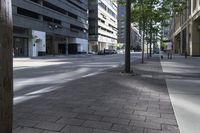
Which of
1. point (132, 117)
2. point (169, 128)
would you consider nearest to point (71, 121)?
point (132, 117)

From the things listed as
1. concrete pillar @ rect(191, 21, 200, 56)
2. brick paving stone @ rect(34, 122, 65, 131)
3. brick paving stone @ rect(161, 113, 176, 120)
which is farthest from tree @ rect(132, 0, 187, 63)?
concrete pillar @ rect(191, 21, 200, 56)

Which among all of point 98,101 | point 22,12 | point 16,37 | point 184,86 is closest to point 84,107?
point 98,101

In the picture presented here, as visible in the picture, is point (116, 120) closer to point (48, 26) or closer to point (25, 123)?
point (25, 123)

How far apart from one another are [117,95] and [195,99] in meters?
2.05

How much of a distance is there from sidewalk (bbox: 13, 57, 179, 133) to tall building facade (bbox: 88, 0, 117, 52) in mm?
83775

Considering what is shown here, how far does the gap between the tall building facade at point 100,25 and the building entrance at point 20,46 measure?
4301 cm

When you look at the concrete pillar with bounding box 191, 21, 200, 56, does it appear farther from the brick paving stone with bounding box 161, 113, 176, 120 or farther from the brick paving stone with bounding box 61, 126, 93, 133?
the brick paving stone with bounding box 61, 126, 93, 133

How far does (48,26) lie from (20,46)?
1088 cm

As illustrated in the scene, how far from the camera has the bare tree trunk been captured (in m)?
2.84

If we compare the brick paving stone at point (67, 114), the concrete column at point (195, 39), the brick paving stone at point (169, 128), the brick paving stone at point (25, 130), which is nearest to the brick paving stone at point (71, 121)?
the brick paving stone at point (67, 114)

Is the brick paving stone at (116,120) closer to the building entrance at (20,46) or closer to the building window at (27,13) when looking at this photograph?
the building entrance at (20,46)

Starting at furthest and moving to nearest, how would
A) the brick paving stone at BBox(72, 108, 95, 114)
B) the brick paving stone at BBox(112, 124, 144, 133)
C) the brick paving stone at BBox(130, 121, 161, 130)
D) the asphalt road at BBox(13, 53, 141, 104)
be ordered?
the asphalt road at BBox(13, 53, 141, 104) → the brick paving stone at BBox(72, 108, 95, 114) → the brick paving stone at BBox(130, 121, 161, 130) → the brick paving stone at BBox(112, 124, 144, 133)

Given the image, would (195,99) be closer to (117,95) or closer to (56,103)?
(117,95)

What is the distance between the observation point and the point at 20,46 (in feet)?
162
